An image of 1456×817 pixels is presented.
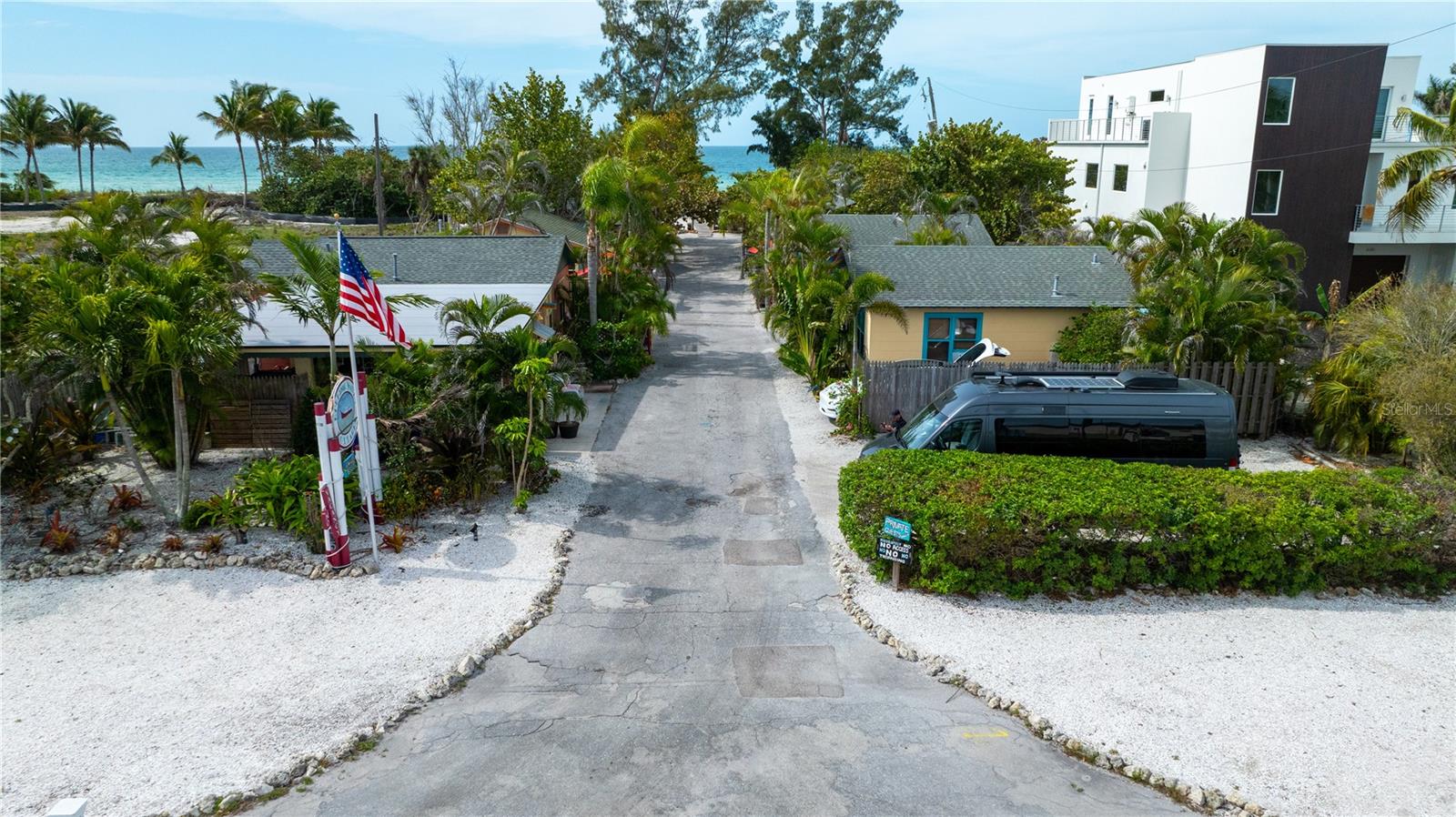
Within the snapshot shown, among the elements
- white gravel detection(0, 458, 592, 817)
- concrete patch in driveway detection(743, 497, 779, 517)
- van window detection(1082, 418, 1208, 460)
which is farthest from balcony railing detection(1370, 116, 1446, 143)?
white gravel detection(0, 458, 592, 817)

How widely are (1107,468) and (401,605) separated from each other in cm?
887

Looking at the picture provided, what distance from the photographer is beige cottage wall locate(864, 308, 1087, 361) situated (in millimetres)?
19906

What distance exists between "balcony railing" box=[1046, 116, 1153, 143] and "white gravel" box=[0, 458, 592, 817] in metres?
34.2

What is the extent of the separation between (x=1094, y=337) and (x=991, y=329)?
2191 millimetres

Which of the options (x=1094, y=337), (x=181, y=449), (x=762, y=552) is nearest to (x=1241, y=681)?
(x=762, y=552)

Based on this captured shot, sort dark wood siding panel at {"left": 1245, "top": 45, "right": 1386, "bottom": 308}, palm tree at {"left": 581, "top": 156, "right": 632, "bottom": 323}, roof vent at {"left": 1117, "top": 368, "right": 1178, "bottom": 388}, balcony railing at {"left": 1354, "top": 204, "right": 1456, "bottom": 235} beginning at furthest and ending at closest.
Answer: balcony railing at {"left": 1354, "top": 204, "right": 1456, "bottom": 235}
dark wood siding panel at {"left": 1245, "top": 45, "right": 1386, "bottom": 308}
palm tree at {"left": 581, "top": 156, "right": 632, "bottom": 323}
roof vent at {"left": 1117, "top": 368, "right": 1178, "bottom": 388}

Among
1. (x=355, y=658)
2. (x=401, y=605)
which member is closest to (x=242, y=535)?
(x=401, y=605)

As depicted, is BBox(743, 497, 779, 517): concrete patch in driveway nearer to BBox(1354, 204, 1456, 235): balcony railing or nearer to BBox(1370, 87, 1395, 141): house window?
BBox(1354, 204, 1456, 235): balcony railing

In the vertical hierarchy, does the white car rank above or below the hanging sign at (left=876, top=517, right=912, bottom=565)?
above

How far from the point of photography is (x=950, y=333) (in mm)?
20156

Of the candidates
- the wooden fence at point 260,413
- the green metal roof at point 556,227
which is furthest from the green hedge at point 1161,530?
the green metal roof at point 556,227

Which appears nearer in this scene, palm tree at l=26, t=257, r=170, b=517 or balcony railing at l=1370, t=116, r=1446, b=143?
palm tree at l=26, t=257, r=170, b=517

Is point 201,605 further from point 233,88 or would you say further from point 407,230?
point 233,88

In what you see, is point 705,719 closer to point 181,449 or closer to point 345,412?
point 345,412
